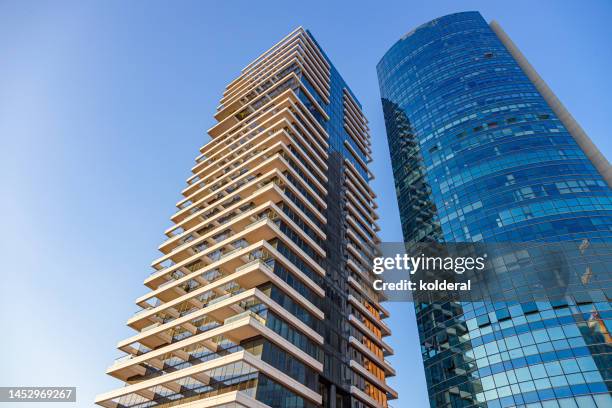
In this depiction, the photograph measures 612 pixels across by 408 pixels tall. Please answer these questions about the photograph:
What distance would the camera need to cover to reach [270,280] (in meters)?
48.2

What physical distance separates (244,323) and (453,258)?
44045 mm

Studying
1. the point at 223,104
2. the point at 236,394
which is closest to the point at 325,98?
the point at 223,104

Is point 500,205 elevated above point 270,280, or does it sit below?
above

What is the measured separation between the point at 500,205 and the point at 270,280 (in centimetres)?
4376

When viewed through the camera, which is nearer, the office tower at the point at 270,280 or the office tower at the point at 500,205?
the office tower at the point at 270,280

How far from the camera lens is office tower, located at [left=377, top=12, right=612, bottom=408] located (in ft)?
179

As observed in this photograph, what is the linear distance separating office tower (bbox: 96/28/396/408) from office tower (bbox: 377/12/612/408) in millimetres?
10890

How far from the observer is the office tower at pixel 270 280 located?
44.0m

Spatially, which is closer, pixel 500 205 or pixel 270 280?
pixel 270 280

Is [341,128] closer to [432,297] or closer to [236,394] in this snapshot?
[432,297]

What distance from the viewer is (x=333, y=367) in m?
51.3

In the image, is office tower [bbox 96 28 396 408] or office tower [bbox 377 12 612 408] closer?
office tower [bbox 96 28 396 408]

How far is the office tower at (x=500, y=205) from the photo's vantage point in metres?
54.5

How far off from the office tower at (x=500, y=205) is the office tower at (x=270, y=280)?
429 inches
